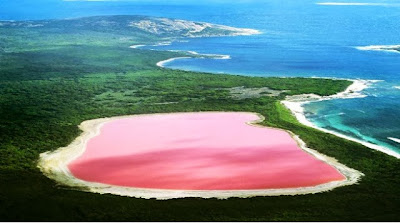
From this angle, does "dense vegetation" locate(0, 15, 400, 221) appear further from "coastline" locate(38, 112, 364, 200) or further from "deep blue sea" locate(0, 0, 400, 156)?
"deep blue sea" locate(0, 0, 400, 156)

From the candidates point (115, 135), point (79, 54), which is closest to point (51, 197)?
point (115, 135)

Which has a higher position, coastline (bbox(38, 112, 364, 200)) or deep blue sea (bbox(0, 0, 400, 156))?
deep blue sea (bbox(0, 0, 400, 156))

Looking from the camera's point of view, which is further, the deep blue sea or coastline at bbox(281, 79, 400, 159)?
the deep blue sea

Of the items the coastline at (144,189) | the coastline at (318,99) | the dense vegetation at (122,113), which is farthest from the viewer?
the coastline at (318,99)

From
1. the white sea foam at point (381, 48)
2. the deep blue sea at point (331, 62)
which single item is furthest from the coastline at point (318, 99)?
the white sea foam at point (381, 48)

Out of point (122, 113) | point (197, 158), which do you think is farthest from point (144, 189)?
point (122, 113)

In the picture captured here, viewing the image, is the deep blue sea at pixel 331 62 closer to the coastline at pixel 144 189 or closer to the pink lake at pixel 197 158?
the coastline at pixel 144 189

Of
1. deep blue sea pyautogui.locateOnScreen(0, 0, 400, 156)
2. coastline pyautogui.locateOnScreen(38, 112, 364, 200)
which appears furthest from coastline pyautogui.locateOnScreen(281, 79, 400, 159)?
coastline pyautogui.locateOnScreen(38, 112, 364, 200)
